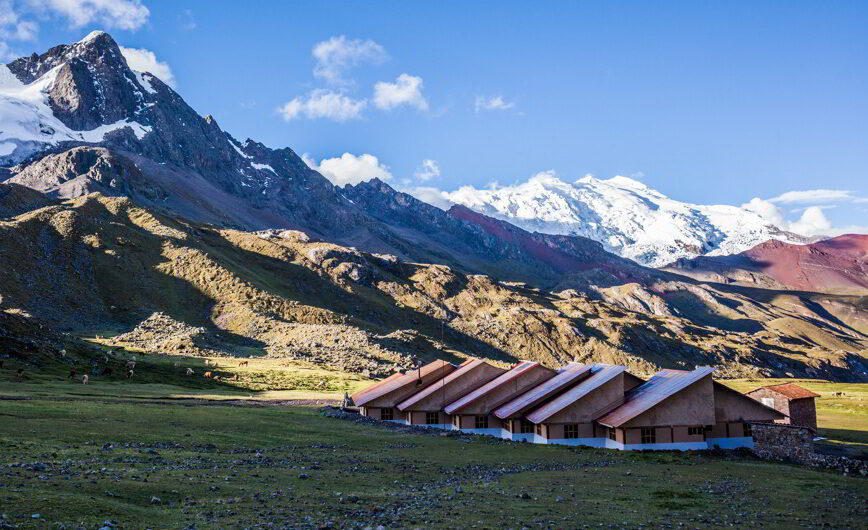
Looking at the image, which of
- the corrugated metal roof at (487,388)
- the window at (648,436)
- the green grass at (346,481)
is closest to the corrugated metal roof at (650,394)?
the window at (648,436)

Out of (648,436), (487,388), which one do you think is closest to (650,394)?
(648,436)

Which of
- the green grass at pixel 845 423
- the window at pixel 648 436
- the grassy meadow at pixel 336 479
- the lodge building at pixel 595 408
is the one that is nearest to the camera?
the grassy meadow at pixel 336 479

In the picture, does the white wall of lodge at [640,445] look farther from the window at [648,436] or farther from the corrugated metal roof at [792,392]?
the corrugated metal roof at [792,392]

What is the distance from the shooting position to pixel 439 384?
232 ft

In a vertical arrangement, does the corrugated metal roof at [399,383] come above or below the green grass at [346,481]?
above

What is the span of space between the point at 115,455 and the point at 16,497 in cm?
1213

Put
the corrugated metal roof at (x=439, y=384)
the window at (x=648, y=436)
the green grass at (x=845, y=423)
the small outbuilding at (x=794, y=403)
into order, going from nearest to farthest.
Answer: the window at (x=648, y=436), the green grass at (x=845, y=423), the small outbuilding at (x=794, y=403), the corrugated metal roof at (x=439, y=384)

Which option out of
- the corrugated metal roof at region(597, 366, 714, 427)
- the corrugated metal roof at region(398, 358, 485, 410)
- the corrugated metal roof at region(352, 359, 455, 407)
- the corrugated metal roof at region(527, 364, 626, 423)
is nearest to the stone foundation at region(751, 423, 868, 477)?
the corrugated metal roof at region(597, 366, 714, 427)

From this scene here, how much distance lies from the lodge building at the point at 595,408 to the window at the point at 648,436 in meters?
0.08

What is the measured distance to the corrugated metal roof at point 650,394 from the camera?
173 feet

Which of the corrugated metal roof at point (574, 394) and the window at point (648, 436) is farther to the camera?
the corrugated metal roof at point (574, 394)

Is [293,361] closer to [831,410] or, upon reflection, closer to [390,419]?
[390,419]

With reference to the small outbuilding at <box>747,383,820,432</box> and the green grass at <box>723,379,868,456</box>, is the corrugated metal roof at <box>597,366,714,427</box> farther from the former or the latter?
the small outbuilding at <box>747,383,820,432</box>

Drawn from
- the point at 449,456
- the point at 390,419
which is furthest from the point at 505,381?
the point at 449,456
